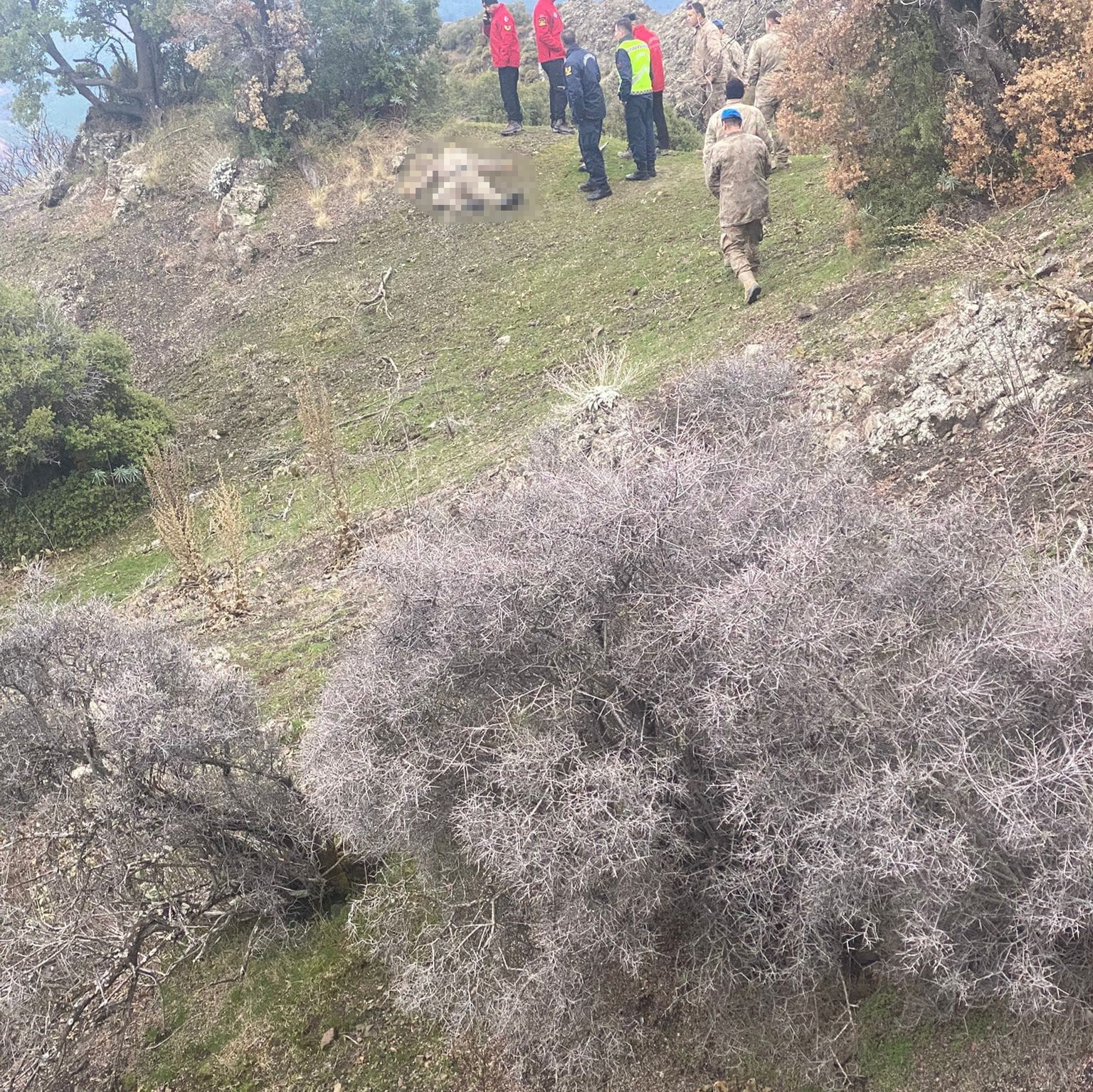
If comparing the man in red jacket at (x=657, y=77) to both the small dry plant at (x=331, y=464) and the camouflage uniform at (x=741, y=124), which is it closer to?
the camouflage uniform at (x=741, y=124)

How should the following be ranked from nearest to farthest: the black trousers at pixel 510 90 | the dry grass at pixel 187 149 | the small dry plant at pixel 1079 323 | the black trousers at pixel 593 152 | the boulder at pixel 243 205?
the small dry plant at pixel 1079 323
the black trousers at pixel 593 152
the black trousers at pixel 510 90
the boulder at pixel 243 205
the dry grass at pixel 187 149

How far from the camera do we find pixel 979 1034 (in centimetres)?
298

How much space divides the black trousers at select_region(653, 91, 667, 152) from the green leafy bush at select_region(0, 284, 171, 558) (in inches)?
376

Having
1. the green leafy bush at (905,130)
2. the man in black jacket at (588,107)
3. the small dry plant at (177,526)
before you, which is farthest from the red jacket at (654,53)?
the small dry plant at (177,526)

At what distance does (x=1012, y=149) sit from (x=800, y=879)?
7171 millimetres

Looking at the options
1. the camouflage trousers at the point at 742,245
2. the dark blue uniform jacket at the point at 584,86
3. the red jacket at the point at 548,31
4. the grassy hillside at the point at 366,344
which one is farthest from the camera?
the red jacket at the point at 548,31

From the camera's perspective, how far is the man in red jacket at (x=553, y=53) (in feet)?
46.8

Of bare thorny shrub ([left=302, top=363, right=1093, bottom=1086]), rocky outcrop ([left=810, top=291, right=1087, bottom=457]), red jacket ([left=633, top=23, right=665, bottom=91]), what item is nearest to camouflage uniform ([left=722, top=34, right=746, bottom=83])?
red jacket ([left=633, top=23, right=665, bottom=91])

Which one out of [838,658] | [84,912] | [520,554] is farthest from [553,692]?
[84,912]

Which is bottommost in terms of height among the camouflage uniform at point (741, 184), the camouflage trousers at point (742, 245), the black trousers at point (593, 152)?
the camouflage trousers at point (742, 245)

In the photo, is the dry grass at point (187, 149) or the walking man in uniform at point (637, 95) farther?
the dry grass at point (187, 149)

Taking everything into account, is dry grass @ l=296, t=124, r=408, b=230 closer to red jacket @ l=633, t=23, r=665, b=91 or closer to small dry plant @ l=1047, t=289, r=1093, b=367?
red jacket @ l=633, t=23, r=665, b=91

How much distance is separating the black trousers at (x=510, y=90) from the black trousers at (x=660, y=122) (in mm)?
2542

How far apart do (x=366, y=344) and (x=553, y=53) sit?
6855mm
